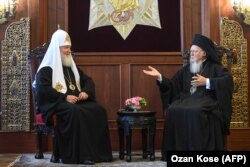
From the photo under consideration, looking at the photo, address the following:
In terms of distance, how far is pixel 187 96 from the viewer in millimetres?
5898

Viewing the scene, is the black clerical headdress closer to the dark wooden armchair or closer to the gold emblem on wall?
the gold emblem on wall

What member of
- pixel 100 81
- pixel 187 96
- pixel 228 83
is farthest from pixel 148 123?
pixel 100 81

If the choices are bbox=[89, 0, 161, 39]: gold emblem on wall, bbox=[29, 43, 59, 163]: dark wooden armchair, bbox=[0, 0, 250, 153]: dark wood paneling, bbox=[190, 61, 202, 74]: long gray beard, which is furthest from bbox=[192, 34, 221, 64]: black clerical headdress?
bbox=[29, 43, 59, 163]: dark wooden armchair

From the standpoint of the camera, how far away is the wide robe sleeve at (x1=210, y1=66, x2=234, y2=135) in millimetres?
5531

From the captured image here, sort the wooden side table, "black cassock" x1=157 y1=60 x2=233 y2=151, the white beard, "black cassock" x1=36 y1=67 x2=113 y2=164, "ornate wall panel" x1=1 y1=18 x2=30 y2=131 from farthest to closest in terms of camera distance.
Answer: "ornate wall panel" x1=1 y1=18 x2=30 y2=131, the white beard, the wooden side table, "black cassock" x1=36 y1=67 x2=113 y2=164, "black cassock" x1=157 y1=60 x2=233 y2=151

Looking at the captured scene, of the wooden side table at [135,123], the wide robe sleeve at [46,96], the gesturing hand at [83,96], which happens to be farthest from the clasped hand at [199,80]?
the wide robe sleeve at [46,96]

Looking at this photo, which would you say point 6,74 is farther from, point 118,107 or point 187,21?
point 187,21

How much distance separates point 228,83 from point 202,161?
235 cm

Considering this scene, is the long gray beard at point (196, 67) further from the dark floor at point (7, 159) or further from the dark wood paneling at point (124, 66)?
the dark floor at point (7, 159)

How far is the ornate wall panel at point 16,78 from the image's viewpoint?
21.5ft

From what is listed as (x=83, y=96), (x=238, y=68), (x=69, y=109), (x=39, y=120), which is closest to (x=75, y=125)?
(x=69, y=109)

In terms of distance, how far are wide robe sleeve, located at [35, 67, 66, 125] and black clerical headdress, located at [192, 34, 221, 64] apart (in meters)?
1.74

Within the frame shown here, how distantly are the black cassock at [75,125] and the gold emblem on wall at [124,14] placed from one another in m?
1.48

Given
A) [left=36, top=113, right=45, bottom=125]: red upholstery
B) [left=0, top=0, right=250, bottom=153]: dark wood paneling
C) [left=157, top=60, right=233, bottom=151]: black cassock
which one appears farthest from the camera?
[left=0, top=0, right=250, bottom=153]: dark wood paneling
